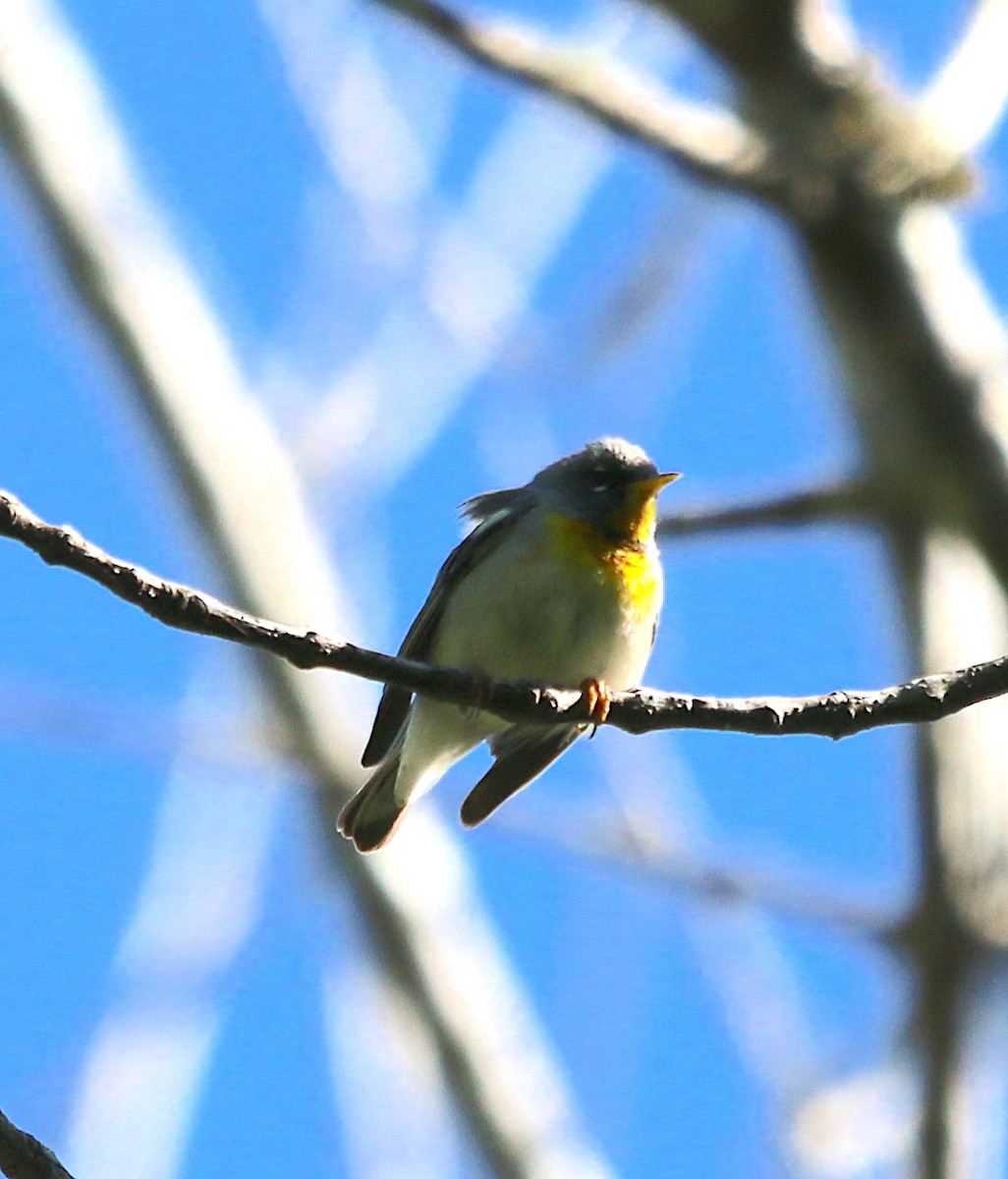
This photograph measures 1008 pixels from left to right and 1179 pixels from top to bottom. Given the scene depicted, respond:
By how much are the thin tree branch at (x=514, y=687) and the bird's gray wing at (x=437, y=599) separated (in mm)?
1587

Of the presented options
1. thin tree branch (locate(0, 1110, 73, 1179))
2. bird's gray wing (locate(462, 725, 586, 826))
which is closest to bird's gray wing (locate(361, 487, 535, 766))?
bird's gray wing (locate(462, 725, 586, 826))

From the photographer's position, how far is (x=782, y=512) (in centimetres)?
496

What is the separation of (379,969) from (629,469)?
1.86 metres

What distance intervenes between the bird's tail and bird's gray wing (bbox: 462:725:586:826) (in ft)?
0.87

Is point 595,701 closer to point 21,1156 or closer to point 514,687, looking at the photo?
point 514,687

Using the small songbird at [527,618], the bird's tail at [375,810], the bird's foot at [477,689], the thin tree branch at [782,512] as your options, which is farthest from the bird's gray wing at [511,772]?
the bird's foot at [477,689]

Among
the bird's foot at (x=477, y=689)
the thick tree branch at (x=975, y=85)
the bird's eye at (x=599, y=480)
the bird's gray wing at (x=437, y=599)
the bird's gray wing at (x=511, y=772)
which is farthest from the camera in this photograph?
the thick tree branch at (x=975, y=85)

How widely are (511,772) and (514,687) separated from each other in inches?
74.8

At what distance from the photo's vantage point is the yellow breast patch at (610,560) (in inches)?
179

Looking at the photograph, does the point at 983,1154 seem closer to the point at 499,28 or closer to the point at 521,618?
the point at 521,618

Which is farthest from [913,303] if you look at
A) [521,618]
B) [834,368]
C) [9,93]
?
[9,93]

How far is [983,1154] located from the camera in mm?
5371

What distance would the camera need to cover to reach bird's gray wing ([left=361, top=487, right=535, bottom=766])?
470 cm

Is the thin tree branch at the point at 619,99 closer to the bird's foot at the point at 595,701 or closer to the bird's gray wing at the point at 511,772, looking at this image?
the bird's gray wing at the point at 511,772
